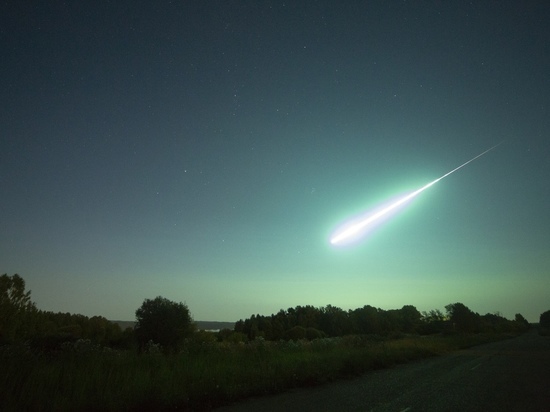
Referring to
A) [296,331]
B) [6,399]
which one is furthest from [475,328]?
[6,399]

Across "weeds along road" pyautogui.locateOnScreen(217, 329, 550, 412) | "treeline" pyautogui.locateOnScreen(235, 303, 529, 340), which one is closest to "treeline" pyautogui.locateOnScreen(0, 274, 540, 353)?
"treeline" pyautogui.locateOnScreen(235, 303, 529, 340)

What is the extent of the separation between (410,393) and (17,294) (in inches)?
2349

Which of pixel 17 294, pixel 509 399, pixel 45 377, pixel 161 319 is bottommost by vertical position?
Result: pixel 509 399

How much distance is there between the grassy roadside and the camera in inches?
285

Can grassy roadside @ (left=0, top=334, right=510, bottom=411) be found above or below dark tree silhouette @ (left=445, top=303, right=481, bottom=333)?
below

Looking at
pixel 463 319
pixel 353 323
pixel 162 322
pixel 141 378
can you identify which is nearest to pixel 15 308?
pixel 162 322

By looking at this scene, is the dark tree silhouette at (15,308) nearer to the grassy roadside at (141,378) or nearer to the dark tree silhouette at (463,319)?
the grassy roadside at (141,378)

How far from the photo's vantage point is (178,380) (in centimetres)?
977

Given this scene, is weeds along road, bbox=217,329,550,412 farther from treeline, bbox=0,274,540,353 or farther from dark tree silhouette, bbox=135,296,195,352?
dark tree silhouette, bbox=135,296,195,352

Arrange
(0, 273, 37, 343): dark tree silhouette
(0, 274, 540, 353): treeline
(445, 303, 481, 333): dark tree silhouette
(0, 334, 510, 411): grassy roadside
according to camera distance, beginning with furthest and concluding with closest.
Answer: (445, 303, 481, 333): dark tree silhouette, (0, 273, 37, 343): dark tree silhouette, (0, 274, 540, 353): treeline, (0, 334, 510, 411): grassy roadside

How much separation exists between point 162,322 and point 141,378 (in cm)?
2816

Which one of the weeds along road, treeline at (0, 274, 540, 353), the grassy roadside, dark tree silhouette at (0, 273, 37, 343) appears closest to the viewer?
the grassy roadside

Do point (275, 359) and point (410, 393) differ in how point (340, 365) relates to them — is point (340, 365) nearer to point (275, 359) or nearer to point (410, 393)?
point (275, 359)

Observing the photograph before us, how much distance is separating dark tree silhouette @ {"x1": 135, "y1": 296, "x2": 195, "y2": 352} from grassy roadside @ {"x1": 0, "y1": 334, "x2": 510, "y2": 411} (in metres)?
22.4
